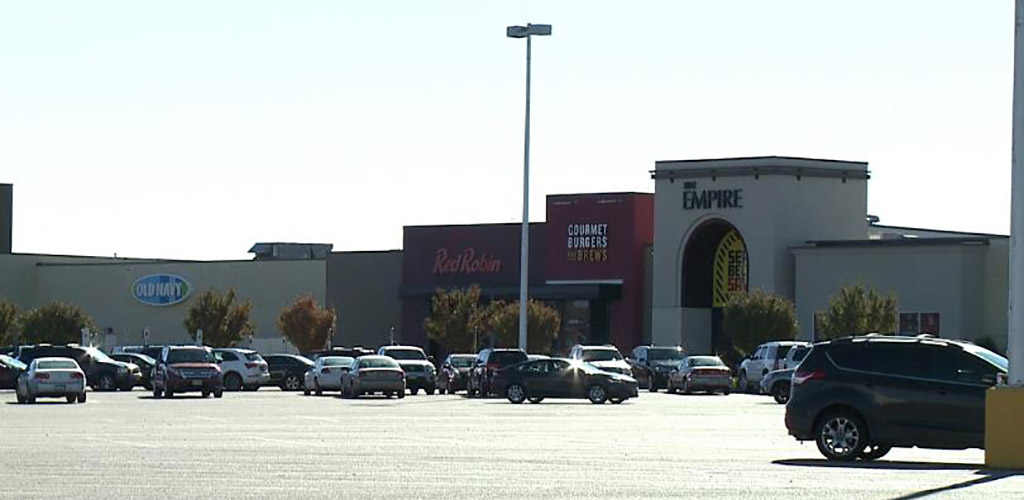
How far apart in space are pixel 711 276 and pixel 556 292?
7656mm

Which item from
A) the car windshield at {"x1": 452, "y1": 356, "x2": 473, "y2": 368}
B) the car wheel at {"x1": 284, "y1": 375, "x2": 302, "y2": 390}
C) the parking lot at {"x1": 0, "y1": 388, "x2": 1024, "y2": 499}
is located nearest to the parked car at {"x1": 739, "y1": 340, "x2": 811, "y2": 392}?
the car windshield at {"x1": 452, "y1": 356, "x2": 473, "y2": 368}

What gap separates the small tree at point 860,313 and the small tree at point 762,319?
2379mm

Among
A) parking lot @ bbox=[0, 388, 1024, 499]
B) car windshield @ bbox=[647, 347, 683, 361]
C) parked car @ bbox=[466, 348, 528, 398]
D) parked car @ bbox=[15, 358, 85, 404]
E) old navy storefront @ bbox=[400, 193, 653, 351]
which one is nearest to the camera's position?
parking lot @ bbox=[0, 388, 1024, 499]

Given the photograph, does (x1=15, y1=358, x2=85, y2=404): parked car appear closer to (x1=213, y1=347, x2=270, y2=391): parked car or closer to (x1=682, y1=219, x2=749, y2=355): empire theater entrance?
(x1=213, y1=347, x2=270, y2=391): parked car

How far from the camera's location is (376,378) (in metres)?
55.3

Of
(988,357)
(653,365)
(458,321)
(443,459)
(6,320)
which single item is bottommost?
(443,459)

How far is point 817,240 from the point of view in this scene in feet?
261

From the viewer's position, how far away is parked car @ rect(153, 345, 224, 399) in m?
55.1

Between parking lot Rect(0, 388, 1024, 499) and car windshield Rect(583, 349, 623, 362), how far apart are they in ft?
65.8

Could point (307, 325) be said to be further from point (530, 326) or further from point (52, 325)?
point (530, 326)

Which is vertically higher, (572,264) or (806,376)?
(572,264)

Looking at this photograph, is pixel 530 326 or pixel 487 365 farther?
pixel 530 326

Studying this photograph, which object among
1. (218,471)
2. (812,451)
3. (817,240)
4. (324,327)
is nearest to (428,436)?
(812,451)

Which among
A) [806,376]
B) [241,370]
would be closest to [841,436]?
[806,376]
